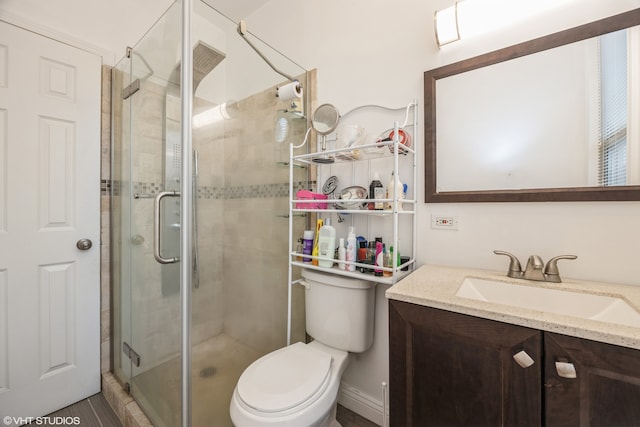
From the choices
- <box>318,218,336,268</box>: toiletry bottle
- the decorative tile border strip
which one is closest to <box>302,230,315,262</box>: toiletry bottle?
<box>318,218,336,268</box>: toiletry bottle

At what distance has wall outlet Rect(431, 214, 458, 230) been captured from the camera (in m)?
1.19

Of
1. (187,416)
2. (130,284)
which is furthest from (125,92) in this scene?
(187,416)

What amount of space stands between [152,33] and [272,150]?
32.4 inches

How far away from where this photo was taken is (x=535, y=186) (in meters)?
1.03

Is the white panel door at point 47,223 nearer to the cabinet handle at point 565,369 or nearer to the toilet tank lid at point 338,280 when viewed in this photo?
the toilet tank lid at point 338,280

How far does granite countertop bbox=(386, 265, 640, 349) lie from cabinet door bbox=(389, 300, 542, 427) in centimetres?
3

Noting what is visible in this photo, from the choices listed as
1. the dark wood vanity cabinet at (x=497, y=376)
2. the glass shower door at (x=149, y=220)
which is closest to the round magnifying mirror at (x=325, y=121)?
the glass shower door at (x=149, y=220)

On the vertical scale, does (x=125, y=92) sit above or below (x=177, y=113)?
above

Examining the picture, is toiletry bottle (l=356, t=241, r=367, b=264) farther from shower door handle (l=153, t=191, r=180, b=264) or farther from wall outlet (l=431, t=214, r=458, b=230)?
shower door handle (l=153, t=191, r=180, b=264)

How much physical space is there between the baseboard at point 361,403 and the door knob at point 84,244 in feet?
5.52

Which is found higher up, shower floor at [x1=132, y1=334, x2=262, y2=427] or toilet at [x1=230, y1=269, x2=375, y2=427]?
toilet at [x1=230, y1=269, x2=375, y2=427]

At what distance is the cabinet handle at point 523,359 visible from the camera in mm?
648

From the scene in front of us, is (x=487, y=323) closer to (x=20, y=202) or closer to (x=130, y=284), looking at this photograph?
(x=130, y=284)

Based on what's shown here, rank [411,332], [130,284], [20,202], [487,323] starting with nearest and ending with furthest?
1. [487,323]
2. [411,332]
3. [20,202]
4. [130,284]
